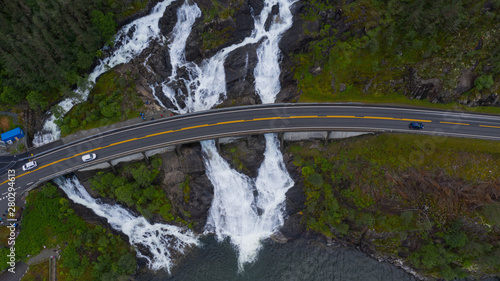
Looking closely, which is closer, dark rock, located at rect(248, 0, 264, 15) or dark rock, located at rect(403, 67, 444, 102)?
dark rock, located at rect(403, 67, 444, 102)

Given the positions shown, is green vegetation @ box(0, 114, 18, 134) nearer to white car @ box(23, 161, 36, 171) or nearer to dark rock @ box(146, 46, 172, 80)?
white car @ box(23, 161, 36, 171)

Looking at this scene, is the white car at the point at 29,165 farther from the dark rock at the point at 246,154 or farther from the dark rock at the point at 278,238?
the dark rock at the point at 278,238

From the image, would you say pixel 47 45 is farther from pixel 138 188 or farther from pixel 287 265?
pixel 287 265

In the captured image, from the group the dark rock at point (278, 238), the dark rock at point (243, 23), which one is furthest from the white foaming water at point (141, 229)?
the dark rock at point (243, 23)

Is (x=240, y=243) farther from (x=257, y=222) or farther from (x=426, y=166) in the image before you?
(x=426, y=166)

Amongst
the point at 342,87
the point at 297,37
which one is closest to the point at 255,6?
the point at 297,37

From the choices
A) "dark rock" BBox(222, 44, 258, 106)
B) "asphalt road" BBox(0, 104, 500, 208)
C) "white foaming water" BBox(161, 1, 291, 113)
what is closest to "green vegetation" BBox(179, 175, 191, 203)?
"asphalt road" BBox(0, 104, 500, 208)
